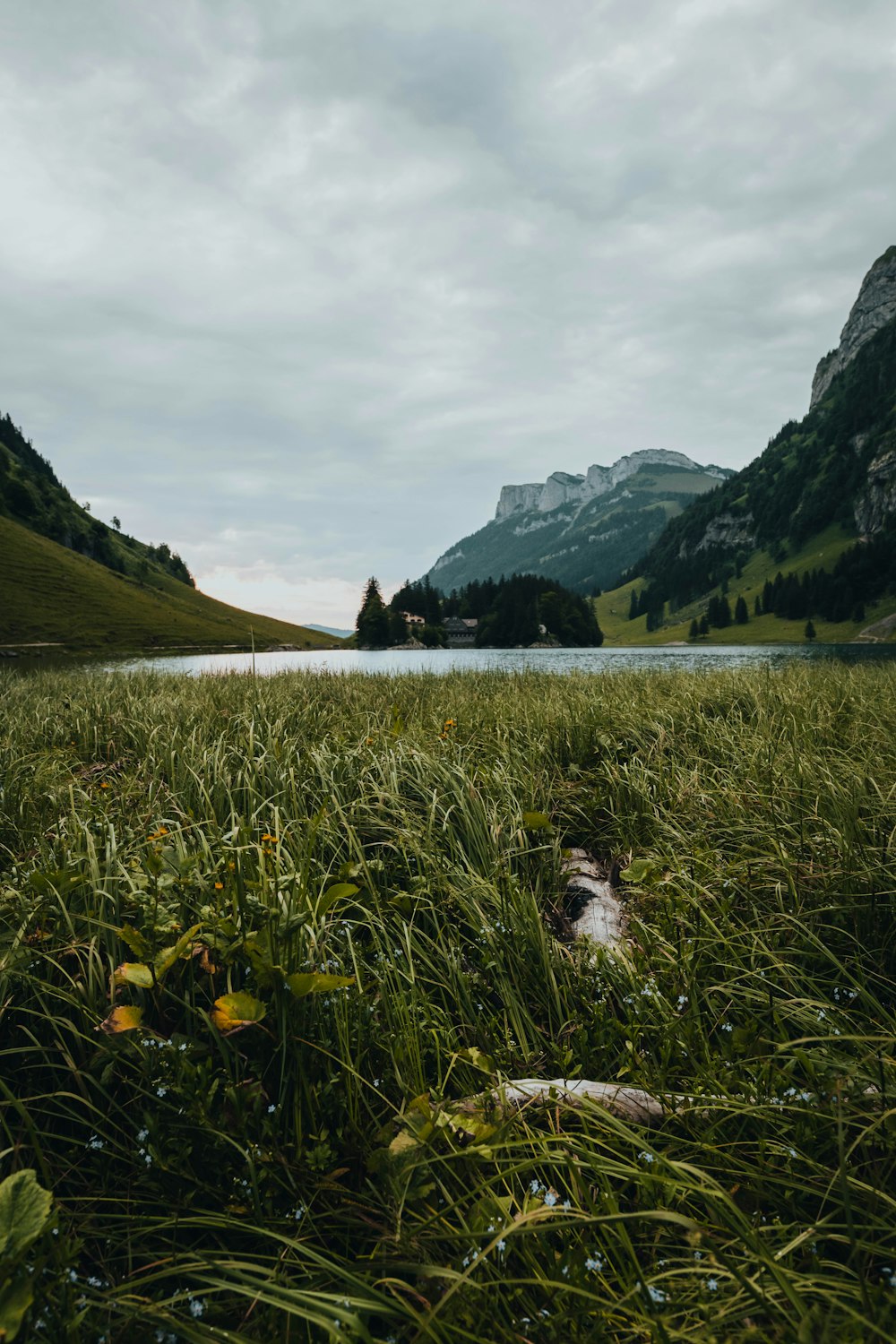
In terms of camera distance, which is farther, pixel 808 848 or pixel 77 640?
pixel 77 640

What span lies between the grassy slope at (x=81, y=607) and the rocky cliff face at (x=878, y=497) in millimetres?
156810

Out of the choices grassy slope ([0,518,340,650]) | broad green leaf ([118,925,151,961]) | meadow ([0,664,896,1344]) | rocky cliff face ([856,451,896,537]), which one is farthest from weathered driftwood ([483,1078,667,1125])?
rocky cliff face ([856,451,896,537])

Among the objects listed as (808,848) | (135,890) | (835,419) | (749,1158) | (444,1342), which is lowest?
(749,1158)

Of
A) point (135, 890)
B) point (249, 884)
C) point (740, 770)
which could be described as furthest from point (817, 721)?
point (135, 890)

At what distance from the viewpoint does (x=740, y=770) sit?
5.27 m

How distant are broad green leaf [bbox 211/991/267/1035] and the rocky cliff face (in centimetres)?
19034

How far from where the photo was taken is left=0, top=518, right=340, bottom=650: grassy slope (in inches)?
3871

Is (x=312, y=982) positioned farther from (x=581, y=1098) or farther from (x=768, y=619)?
(x=768, y=619)

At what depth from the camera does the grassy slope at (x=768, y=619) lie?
438 ft

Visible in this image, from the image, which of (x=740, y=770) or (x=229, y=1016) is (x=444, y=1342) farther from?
(x=740, y=770)

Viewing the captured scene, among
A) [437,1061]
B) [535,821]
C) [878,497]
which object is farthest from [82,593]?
[878,497]

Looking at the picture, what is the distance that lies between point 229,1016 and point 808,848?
3.71m

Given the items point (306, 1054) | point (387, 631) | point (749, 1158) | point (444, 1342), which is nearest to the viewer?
point (444, 1342)

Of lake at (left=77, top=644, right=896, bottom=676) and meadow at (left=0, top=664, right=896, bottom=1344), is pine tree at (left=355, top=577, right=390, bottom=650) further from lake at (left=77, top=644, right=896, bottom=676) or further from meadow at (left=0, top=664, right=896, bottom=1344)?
meadow at (left=0, top=664, right=896, bottom=1344)
